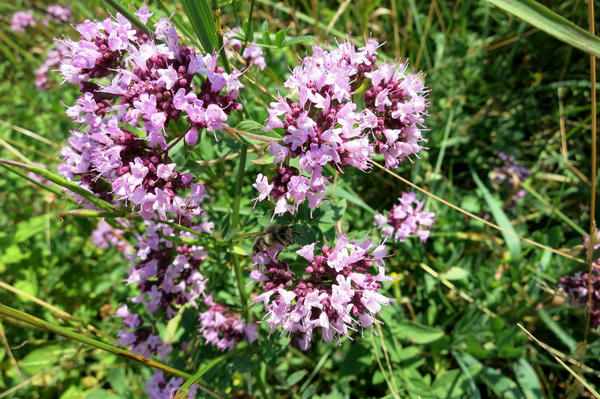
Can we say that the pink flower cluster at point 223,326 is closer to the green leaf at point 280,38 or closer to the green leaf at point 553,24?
the green leaf at point 280,38

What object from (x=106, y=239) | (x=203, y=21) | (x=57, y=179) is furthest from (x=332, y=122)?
(x=106, y=239)

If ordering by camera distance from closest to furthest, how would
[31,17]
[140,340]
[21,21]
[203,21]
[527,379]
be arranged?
1. [203,21]
2. [140,340]
3. [527,379]
4. [21,21]
5. [31,17]

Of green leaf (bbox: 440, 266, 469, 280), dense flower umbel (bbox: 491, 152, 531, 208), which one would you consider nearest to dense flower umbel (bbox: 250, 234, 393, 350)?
green leaf (bbox: 440, 266, 469, 280)

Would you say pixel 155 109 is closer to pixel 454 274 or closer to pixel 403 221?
pixel 403 221

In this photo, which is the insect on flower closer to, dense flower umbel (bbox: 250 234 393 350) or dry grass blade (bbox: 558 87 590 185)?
dense flower umbel (bbox: 250 234 393 350)

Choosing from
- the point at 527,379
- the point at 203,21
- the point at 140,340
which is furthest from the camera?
the point at 527,379

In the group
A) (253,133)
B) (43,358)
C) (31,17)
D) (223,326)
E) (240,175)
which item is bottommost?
(43,358)
